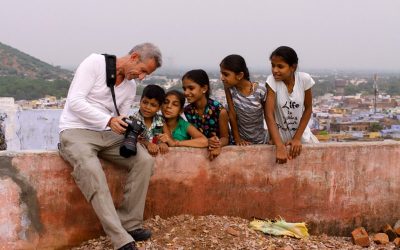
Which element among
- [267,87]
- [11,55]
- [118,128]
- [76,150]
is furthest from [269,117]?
[11,55]

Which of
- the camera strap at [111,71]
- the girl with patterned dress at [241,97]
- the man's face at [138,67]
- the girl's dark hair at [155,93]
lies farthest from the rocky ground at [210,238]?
the man's face at [138,67]

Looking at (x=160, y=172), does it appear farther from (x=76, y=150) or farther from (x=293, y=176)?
(x=293, y=176)

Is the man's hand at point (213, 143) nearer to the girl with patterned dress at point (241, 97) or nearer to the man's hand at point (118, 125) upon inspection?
the girl with patterned dress at point (241, 97)

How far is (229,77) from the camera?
4.09m

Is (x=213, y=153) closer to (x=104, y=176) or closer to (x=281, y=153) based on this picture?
(x=281, y=153)

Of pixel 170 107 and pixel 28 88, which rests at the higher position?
pixel 170 107

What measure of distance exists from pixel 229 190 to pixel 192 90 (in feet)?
2.88

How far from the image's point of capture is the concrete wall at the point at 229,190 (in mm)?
3652

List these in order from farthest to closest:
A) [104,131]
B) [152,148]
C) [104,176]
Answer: [152,148], [104,131], [104,176]

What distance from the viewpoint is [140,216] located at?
3609mm

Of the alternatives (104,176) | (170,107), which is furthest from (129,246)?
(170,107)

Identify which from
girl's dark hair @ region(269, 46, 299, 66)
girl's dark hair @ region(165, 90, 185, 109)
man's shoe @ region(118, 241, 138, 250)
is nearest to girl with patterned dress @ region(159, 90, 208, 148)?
girl's dark hair @ region(165, 90, 185, 109)

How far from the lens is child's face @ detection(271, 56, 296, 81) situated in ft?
13.3

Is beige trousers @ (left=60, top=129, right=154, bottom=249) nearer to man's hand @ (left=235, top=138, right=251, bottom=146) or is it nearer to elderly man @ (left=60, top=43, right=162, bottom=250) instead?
elderly man @ (left=60, top=43, right=162, bottom=250)
